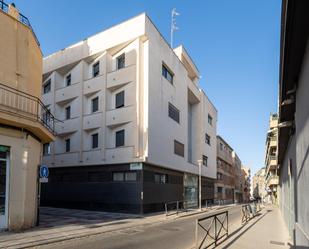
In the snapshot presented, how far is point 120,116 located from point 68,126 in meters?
6.75

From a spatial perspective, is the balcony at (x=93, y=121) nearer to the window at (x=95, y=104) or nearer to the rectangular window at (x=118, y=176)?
the window at (x=95, y=104)

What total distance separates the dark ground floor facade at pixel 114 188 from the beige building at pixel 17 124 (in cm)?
1201

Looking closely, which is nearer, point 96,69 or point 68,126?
point 96,69

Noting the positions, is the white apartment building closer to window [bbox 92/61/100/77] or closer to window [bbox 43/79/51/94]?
window [bbox 92/61/100/77]

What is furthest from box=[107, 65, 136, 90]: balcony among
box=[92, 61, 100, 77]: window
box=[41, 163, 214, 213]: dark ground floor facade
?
box=[41, 163, 214, 213]: dark ground floor facade

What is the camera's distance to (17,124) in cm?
1525

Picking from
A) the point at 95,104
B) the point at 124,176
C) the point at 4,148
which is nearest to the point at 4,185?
the point at 4,148

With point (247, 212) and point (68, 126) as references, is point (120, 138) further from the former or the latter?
point (247, 212)

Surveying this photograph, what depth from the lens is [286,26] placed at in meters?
4.45

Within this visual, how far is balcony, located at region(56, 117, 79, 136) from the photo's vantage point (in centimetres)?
3372

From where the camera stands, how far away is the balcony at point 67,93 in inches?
1341

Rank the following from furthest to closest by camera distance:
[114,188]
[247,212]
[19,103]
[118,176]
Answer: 1. [118,176]
2. [114,188]
3. [247,212]
4. [19,103]

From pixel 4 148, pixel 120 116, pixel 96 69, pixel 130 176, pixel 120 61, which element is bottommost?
pixel 130 176

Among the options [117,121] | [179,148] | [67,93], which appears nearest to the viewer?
[117,121]
